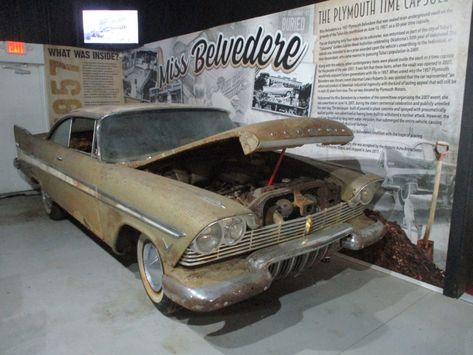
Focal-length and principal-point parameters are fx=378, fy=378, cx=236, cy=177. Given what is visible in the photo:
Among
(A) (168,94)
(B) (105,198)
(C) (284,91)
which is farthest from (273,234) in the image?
(A) (168,94)

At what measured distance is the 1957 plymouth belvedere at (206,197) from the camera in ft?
6.56

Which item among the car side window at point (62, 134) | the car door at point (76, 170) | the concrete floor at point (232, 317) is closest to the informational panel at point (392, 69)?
the concrete floor at point (232, 317)

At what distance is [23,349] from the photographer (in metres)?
2.20

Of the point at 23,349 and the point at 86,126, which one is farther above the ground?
the point at 86,126

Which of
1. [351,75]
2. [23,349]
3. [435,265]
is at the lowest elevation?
[23,349]

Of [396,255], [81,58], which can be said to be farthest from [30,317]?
[81,58]

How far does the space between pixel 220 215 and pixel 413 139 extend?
6.30ft

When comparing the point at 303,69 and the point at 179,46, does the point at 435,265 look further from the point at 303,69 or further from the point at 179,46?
the point at 179,46

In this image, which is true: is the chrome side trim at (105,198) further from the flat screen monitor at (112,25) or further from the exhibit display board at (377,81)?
the flat screen monitor at (112,25)

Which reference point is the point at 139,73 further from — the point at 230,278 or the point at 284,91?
the point at 230,278

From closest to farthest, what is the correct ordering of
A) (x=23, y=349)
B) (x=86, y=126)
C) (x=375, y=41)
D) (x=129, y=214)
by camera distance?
(x=23, y=349) < (x=129, y=214) < (x=375, y=41) < (x=86, y=126)

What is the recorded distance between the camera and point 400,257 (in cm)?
325

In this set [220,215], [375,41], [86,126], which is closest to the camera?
[220,215]

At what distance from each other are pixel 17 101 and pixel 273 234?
5183 millimetres
